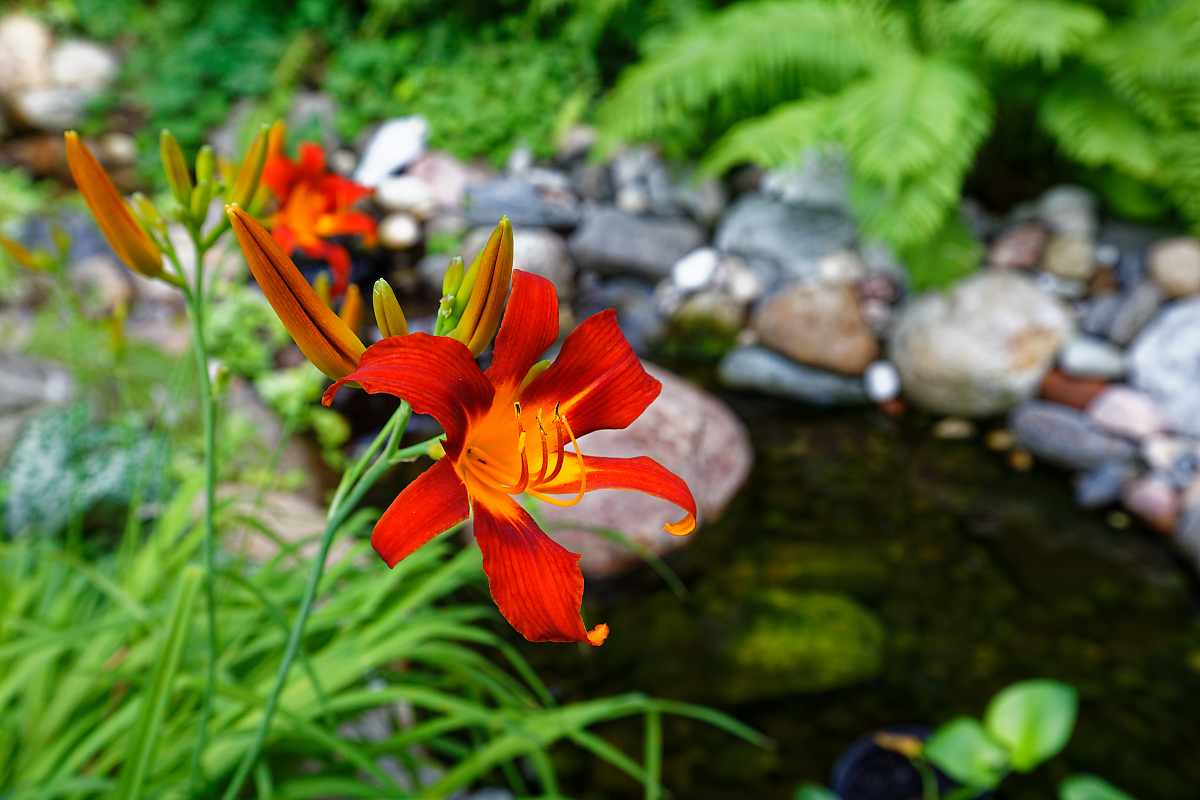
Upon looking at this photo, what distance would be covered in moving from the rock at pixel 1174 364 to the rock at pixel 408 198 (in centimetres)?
325

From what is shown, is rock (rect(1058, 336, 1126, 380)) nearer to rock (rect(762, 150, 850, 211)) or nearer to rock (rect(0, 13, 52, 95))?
rock (rect(762, 150, 850, 211))

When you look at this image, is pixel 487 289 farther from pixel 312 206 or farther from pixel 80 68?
pixel 80 68

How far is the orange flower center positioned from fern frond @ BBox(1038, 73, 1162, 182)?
3.44 m

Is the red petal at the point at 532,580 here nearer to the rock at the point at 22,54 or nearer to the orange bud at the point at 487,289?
the orange bud at the point at 487,289

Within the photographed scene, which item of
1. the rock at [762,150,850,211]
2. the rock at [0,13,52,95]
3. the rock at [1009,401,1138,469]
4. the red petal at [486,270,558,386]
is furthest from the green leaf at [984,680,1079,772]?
the rock at [0,13,52,95]

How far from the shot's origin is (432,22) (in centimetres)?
540

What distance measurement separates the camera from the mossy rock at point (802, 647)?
7.97 feet

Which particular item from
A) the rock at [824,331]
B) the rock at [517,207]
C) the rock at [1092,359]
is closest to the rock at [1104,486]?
the rock at [1092,359]

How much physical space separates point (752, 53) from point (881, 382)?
1.53 meters

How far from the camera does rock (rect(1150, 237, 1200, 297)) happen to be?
3422mm

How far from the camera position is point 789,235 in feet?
14.0

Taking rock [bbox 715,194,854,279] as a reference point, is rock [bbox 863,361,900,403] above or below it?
below

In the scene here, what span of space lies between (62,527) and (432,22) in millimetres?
4270

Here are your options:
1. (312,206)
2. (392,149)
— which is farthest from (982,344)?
(392,149)
